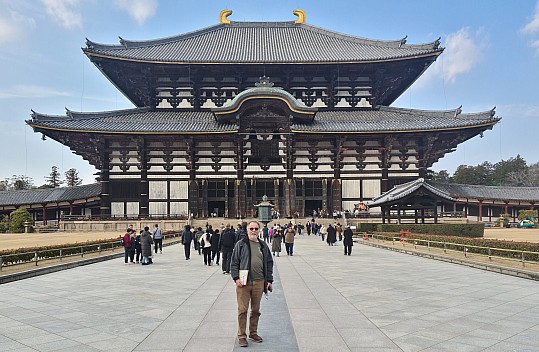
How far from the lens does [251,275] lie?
253 inches

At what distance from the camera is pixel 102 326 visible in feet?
24.5

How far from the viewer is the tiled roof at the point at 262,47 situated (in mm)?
43156

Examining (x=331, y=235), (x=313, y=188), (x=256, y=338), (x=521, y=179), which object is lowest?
(x=331, y=235)

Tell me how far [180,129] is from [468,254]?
28806mm

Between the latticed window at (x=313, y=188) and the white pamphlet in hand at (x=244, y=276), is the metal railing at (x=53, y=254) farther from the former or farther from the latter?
the latticed window at (x=313, y=188)

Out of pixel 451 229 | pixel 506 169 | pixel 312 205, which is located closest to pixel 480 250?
A: pixel 451 229

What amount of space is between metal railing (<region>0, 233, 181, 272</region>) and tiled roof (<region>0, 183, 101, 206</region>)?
2417 cm

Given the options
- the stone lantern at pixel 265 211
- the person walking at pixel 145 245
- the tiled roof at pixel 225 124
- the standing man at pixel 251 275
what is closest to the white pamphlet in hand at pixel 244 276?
the standing man at pixel 251 275

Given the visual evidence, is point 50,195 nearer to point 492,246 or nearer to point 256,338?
point 492,246

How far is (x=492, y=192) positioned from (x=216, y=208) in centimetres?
3249

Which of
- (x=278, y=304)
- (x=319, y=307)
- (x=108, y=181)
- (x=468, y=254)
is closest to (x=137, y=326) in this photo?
(x=278, y=304)

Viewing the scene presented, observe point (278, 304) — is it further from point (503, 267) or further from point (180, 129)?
point (180, 129)

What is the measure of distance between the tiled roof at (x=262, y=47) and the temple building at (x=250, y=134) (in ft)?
1.16

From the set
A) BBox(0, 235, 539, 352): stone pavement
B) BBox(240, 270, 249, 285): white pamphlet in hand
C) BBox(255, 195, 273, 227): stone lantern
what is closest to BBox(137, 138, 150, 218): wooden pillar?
BBox(255, 195, 273, 227): stone lantern
